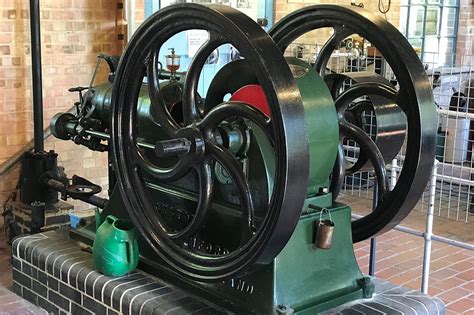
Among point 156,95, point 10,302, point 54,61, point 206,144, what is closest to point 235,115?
point 206,144

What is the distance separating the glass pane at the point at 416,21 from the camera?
7.56 m

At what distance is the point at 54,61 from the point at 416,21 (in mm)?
4673

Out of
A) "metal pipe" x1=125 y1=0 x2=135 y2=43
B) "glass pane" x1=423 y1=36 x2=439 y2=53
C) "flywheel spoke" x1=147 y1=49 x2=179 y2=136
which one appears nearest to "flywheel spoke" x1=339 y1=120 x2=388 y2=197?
"flywheel spoke" x1=147 y1=49 x2=179 y2=136

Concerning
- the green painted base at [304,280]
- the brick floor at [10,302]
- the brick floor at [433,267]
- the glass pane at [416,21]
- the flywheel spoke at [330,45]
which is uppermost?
the glass pane at [416,21]

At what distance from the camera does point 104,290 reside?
241cm

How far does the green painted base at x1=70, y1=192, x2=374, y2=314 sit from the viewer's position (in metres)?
2.10

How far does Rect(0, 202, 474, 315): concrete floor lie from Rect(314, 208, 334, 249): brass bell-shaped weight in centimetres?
128

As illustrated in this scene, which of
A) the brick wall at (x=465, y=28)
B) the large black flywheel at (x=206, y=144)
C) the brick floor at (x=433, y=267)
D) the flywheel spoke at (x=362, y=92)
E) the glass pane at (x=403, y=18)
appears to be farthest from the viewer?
the brick wall at (x=465, y=28)

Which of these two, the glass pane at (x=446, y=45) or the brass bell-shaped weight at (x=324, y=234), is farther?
the glass pane at (x=446, y=45)

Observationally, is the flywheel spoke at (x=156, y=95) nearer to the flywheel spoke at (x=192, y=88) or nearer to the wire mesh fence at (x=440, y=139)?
the flywheel spoke at (x=192, y=88)

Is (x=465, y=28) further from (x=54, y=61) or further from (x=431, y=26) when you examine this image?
(x=54, y=61)

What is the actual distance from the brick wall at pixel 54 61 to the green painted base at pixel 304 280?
87.1 inches

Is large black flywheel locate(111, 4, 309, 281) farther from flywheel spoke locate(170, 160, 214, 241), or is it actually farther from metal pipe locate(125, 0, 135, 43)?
metal pipe locate(125, 0, 135, 43)

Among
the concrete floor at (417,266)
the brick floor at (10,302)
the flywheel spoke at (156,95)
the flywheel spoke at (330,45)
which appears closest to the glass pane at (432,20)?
the concrete floor at (417,266)
